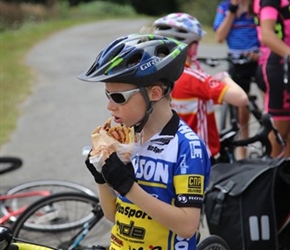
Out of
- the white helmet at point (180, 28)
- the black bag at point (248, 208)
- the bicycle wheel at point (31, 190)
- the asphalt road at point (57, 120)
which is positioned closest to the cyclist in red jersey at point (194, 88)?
the white helmet at point (180, 28)

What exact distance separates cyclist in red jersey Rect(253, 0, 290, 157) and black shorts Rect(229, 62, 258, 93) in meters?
1.56

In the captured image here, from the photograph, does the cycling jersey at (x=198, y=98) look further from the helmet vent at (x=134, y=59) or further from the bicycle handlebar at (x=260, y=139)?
the helmet vent at (x=134, y=59)

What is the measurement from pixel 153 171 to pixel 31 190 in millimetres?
3117

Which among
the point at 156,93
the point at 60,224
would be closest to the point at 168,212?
the point at 156,93

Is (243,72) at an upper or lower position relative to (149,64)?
lower

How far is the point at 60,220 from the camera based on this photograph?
15.3 ft

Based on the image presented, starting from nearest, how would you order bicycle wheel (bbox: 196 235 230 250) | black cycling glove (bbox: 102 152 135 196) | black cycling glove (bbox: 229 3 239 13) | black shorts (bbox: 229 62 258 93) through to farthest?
black cycling glove (bbox: 102 152 135 196) < bicycle wheel (bbox: 196 235 230 250) < black cycling glove (bbox: 229 3 239 13) < black shorts (bbox: 229 62 258 93)

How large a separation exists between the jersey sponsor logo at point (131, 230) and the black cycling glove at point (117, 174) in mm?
283

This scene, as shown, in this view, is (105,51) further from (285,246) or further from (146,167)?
(285,246)

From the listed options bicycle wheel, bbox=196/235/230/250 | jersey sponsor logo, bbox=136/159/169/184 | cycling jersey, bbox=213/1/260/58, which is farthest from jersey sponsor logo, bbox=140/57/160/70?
cycling jersey, bbox=213/1/260/58

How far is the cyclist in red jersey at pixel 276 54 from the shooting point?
435 cm

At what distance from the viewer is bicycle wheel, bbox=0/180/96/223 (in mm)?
4859

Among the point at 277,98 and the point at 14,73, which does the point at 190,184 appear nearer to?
the point at 277,98

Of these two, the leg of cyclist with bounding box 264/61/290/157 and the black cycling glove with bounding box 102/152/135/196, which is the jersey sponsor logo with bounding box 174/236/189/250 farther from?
the leg of cyclist with bounding box 264/61/290/157
